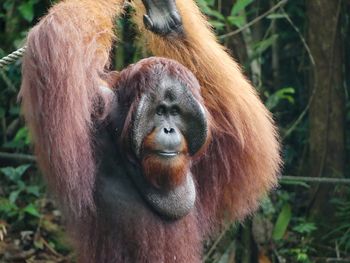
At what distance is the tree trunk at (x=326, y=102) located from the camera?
5570 mm

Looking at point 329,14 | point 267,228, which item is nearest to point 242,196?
point 267,228

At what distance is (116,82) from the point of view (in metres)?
3.63

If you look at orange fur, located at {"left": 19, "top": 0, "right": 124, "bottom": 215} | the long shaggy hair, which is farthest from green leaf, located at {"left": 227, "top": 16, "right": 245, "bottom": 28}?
orange fur, located at {"left": 19, "top": 0, "right": 124, "bottom": 215}

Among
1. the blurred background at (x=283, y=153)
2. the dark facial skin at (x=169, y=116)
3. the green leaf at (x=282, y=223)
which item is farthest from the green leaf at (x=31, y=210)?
the dark facial skin at (x=169, y=116)

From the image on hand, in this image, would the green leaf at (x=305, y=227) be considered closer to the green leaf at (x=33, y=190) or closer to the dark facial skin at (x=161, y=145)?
the green leaf at (x=33, y=190)

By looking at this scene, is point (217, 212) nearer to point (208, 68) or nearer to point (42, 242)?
point (208, 68)

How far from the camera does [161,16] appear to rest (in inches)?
145

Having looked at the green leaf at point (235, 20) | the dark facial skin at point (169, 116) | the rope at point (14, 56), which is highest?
the rope at point (14, 56)

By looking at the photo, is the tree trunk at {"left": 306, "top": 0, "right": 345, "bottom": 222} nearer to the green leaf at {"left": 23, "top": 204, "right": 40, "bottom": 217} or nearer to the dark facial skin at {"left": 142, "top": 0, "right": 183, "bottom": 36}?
the green leaf at {"left": 23, "top": 204, "right": 40, "bottom": 217}

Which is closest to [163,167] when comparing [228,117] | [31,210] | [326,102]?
[228,117]

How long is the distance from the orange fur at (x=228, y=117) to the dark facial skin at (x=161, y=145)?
36cm

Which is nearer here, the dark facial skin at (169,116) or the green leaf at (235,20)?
the dark facial skin at (169,116)

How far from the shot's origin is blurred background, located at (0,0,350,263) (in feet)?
17.2

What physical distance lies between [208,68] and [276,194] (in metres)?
1.99
